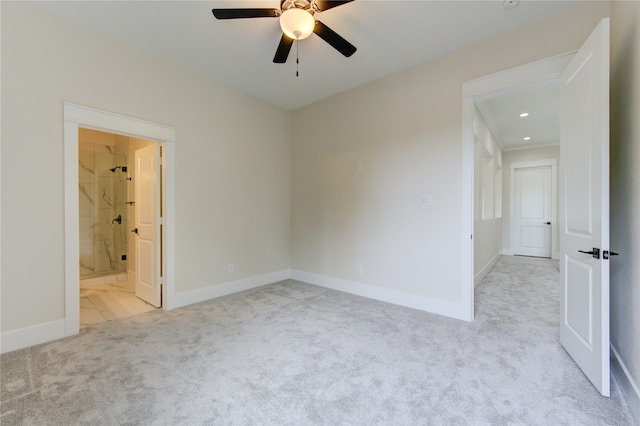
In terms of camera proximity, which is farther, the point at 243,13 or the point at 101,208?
the point at 101,208

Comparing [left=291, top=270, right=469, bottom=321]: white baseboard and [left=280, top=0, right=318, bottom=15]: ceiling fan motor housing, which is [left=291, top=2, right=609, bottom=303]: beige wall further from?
[left=280, top=0, right=318, bottom=15]: ceiling fan motor housing

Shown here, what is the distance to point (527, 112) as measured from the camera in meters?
4.71

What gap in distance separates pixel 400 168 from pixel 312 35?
5.94ft

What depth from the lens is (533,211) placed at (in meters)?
7.05

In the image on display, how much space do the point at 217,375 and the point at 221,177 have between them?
258 centimetres

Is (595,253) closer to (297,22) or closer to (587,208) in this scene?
(587,208)

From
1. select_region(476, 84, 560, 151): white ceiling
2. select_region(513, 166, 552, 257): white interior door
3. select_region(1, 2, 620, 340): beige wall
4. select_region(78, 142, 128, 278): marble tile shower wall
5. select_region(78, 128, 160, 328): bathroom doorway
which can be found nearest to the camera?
select_region(1, 2, 620, 340): beige wall

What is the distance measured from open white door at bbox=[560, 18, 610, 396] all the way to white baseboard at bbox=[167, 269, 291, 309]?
3614 millimetres

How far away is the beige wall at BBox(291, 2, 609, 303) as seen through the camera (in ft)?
9.09

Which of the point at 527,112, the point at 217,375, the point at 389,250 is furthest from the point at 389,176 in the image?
the point at 527,112

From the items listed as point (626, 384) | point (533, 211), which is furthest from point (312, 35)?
point (533, 211)

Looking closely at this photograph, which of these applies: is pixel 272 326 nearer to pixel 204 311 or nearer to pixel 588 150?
pixel 204 311

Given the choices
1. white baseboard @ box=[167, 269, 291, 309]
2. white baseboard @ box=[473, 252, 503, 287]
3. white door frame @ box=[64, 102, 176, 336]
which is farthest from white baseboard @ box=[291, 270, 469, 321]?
white door frame @ box=[64, 102, 176, 336]

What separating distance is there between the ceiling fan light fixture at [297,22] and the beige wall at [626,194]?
205 cm
